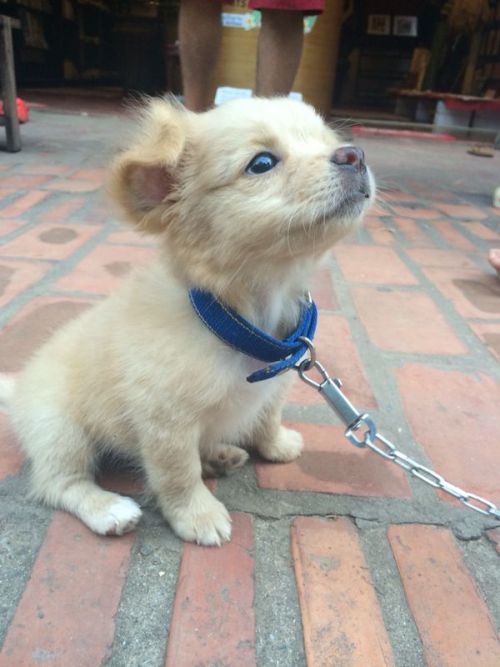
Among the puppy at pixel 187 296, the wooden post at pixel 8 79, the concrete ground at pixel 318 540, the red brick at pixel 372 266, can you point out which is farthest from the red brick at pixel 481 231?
the wooden post at pixel 8 79

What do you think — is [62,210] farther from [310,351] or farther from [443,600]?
[443,600]

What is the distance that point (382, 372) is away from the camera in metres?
1.93

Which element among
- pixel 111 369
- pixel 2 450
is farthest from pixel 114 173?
pixel 2 450

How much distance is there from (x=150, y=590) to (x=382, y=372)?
1.08m

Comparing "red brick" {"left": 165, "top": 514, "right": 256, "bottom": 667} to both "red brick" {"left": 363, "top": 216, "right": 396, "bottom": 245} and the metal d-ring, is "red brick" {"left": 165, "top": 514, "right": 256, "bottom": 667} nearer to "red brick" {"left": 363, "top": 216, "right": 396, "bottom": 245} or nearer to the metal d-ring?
the metal d-ring

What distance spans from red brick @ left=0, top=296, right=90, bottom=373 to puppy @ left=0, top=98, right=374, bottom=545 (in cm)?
49

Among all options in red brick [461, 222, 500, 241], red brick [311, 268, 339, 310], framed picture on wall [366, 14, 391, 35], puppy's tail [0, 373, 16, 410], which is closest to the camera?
puppy's tail [0, 373, 16, 410]

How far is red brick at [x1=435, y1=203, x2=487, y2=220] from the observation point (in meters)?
3.65

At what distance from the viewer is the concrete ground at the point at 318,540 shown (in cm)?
105

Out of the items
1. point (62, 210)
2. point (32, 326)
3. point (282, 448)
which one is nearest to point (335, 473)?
point (282, 448)

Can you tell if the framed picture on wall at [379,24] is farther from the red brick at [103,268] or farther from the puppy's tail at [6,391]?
the puppy's tail at [6,391]

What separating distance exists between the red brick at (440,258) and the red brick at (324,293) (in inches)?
21.9

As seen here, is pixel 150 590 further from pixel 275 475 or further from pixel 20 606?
pixel 275 475

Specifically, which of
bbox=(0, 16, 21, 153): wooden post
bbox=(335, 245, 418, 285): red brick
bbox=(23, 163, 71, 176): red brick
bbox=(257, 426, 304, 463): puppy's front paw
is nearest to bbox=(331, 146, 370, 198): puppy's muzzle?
bbox=(257, 426, 304, 463): puppy's front paw
